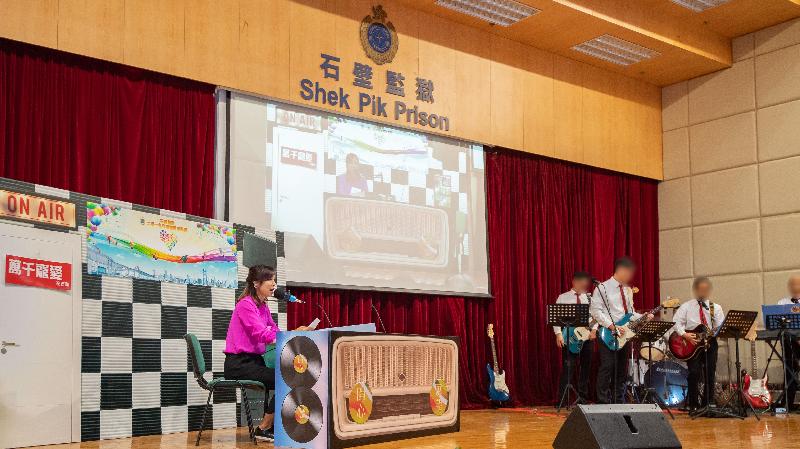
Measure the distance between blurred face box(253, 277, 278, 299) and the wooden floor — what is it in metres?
0.94

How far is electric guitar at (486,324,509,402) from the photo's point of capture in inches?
363

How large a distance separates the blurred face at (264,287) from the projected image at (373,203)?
2.17 m

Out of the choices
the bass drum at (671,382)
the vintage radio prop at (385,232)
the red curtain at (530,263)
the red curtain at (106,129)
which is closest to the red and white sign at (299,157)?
the vintage radio prop at (385,232)

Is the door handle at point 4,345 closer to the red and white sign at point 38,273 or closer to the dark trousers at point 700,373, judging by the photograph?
the red and white sign at point 38,273

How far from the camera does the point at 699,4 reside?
32.1 ft

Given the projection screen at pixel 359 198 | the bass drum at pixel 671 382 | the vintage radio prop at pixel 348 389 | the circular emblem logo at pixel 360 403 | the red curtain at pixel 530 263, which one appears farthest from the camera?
the bass drum at pixel 671 382

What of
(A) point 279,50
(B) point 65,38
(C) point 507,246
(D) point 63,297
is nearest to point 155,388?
(D) point 63,297

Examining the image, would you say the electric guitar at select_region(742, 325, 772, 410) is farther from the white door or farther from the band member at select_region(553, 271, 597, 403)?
the white door

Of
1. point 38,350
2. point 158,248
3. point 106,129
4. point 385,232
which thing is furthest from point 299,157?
point 38,350

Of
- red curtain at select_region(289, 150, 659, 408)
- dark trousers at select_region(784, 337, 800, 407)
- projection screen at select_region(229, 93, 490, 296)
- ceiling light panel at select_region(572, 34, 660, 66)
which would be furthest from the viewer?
ceiling light panel at select_region(572, 34, 660, 66)

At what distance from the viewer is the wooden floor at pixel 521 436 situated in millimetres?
5203


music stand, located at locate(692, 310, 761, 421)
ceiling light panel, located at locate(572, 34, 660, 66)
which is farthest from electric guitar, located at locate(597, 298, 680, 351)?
ceiling light panel, located at locate(572, 34, 660, 66)

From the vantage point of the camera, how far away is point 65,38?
6.66 m

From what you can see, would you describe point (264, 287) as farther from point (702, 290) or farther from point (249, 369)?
point (702, 290)
